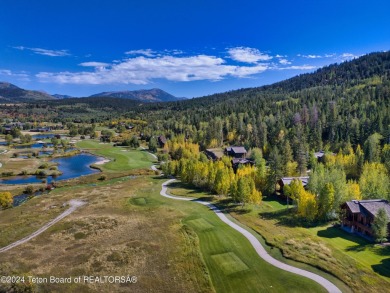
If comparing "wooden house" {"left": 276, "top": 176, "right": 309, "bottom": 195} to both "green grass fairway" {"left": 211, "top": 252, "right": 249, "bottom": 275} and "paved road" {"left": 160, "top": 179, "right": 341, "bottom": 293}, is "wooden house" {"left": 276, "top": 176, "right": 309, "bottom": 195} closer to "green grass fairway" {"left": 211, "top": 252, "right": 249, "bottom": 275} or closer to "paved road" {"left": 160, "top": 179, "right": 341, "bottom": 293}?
"paved road" {"left": 160, "top": 179, "right": 341, "bottom": 293}

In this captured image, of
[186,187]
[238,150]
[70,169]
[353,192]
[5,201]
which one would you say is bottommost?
[5,201]

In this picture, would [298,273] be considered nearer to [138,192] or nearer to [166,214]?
[166,214]

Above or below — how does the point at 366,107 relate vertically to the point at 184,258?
above

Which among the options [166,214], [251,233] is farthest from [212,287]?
[166,214]

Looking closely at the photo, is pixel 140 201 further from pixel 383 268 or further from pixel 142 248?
pixel 383 268

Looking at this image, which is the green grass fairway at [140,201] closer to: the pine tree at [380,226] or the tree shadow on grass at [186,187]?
the tree shadow on grass at [186,187]

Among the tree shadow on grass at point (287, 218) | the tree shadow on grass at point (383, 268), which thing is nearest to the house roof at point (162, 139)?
the tree shadow on grass at point (287, 218)

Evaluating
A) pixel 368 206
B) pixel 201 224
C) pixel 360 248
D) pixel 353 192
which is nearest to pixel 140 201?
pixel 201 224

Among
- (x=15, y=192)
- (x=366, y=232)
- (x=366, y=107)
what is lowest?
(x=15, y=192)
